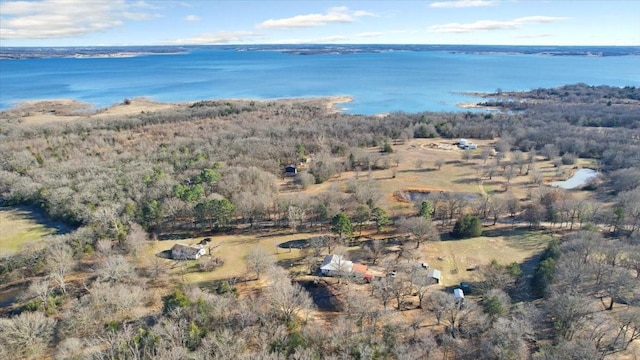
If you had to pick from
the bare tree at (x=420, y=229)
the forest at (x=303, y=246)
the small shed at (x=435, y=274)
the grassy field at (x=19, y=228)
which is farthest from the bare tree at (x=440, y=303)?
the grassy field at (x=19, y=228)

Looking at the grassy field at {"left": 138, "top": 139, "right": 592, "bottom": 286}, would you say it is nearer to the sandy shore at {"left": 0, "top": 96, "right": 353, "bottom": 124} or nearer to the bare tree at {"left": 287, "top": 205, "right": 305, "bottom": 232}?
the bare tree at {"left": 287, "top": 205, "right": 305, "bottom": 232}

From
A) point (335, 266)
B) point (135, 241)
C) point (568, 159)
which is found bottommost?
point (335, 266)

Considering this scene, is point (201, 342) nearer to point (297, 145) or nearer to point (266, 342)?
point (266, 342)

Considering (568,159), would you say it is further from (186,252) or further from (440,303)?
(186,252)

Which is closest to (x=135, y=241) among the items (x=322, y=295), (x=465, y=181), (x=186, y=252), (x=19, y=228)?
(x=186, y=252)

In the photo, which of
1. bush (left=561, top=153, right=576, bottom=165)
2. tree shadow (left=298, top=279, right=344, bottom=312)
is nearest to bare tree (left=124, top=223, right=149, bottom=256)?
tree shadow (left=298, top=279, right=344, bottom=312)

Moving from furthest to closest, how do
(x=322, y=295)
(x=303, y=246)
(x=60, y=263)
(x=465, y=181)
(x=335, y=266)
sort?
1. (x=465, y=181)
2. (x=303, y=246)
3. (x=335, y=266)
4. (x=60, y=263)
5. (x=322, y=295)
